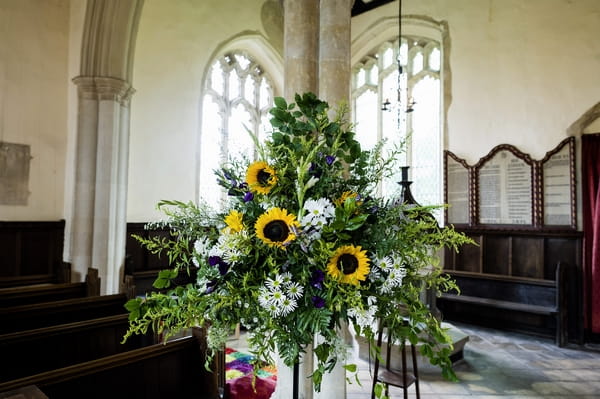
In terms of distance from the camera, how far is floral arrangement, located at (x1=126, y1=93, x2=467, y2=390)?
1.06 meters

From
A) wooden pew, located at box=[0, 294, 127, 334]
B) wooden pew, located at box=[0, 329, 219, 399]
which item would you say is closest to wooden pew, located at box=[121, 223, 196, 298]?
wooden pew, located at box=[0, 294, 127, 334]

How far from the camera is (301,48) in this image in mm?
2793

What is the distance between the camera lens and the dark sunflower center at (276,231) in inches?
41.9

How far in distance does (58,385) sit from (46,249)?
14.4ft

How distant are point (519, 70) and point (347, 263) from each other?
628cm

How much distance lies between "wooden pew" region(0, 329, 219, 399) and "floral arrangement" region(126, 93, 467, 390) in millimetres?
1079

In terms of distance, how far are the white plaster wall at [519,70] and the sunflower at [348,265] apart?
230 inches

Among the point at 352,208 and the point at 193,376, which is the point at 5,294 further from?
the point at 352,208

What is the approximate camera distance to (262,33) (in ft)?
27.2

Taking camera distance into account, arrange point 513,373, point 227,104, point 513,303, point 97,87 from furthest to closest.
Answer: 1. point 227,104
2. point 513,303
3. point 97,87
4. point 513,373

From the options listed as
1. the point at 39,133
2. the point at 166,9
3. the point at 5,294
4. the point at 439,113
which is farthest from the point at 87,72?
the point at 439,113

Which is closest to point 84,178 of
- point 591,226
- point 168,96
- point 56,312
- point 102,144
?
point 102,144

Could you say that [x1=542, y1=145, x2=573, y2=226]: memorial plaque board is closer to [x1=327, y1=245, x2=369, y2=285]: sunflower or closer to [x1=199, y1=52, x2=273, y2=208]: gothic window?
[x1=199, y1=52, x2=273, y2=208]: gothic window

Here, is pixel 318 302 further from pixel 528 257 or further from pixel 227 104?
pixel 227 104
